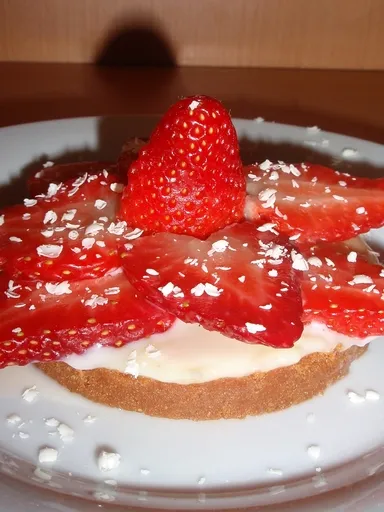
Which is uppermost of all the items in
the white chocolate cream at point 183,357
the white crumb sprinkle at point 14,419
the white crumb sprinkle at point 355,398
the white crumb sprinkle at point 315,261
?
the white crumb sprinkle at point 315,261

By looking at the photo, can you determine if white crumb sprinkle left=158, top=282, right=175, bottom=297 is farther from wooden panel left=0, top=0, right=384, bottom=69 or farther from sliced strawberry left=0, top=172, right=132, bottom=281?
wooden panel left=0, top=0, right=384, bottom=69

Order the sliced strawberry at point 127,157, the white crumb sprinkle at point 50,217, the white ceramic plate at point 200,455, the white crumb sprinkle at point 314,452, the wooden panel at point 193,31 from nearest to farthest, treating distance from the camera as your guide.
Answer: the white ceramic plate at point 200,455
the white crumb sprinkle at point 314,452
the white crumb sprinkle at point 50,217
the sliced strawberry at point 127,157
the wooden panel at point 193,31

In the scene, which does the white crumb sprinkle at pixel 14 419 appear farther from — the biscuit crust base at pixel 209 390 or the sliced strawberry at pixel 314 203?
the sliced strawberry at pixel 314 203

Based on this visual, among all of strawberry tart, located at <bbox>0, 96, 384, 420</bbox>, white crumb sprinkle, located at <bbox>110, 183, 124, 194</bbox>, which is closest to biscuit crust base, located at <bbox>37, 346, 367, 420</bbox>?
strawberry tart, located at <bbox>0, 96, 384, 420</bbox>

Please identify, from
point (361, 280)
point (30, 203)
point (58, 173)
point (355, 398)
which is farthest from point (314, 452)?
point (58, 173)

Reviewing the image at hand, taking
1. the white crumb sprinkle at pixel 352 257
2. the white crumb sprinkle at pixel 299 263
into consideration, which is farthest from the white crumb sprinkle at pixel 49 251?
the white crumb sprinkle at pixel 352 257

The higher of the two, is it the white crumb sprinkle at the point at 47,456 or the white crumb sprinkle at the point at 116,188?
the white crumb sprinkle at the point at 116,188

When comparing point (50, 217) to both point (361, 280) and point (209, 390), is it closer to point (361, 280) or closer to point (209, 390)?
point (209, 390)

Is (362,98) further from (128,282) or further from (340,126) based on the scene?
(128,282)
